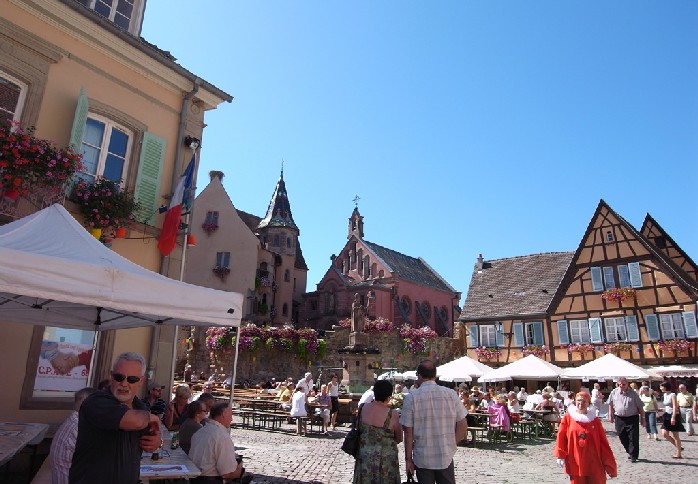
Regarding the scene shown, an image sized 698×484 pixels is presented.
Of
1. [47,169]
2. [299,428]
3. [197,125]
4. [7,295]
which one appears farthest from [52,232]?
[299,428]

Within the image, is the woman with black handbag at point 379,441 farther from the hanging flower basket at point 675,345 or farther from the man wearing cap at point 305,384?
the hanging flower basket at point 675,345

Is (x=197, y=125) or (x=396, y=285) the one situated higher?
(x=396, y=285)

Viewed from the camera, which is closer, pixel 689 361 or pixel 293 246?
pixel 689 361

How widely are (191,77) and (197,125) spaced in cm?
93

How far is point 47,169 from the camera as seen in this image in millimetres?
7238

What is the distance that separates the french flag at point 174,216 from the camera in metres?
8.70

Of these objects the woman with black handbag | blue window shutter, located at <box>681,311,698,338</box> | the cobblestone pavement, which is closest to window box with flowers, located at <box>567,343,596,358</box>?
blue window shutter, located at <box>681,311,698,338</box>

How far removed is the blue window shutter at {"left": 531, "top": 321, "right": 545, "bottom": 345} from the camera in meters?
27.1

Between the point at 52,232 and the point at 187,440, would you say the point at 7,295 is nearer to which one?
the point at 52,232

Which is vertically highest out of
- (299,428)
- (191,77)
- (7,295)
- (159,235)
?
(191,77)

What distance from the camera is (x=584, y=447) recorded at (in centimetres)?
554

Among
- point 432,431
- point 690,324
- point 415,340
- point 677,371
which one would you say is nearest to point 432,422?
point 432,431

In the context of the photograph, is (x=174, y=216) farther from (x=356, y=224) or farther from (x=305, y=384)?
(x=356, y=224)

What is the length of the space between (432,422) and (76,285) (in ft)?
11.4
